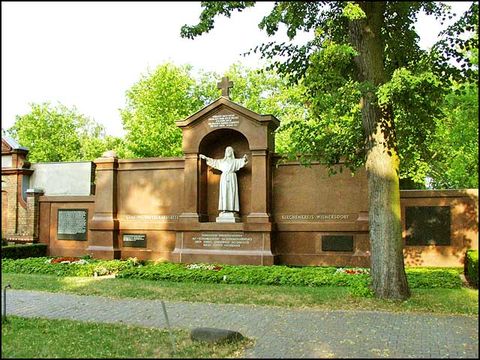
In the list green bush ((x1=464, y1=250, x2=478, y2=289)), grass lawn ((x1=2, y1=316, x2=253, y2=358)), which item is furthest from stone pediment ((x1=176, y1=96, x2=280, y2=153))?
grass lawn ((x1=2, y1=316, x2=253, y2=358))

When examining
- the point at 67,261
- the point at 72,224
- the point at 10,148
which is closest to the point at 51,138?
the point at 10,148

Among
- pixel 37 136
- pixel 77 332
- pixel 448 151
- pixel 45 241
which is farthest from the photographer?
pixel 37 136

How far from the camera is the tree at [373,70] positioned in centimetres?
1109

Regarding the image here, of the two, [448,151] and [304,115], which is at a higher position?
[304,115]

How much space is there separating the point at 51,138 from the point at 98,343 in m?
42.7

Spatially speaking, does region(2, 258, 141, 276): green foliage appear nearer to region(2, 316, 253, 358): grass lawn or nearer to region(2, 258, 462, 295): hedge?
region(2, 258, 462, 295): hedge

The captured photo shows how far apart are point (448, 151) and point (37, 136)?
3440 centimetres

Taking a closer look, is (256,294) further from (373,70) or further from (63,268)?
(63,268)

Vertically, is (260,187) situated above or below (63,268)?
above

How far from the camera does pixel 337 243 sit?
16859 mm

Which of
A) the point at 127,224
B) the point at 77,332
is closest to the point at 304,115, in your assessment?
the point at 127,224

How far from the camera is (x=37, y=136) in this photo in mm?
46281

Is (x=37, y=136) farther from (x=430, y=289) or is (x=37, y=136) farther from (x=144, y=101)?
(x=430, y=289)

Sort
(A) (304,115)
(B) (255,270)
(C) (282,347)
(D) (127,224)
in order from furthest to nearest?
1. (A) (304,115)
2. (D) (127,224)
3. (B) (255,270)
4. (C) (282,347)
